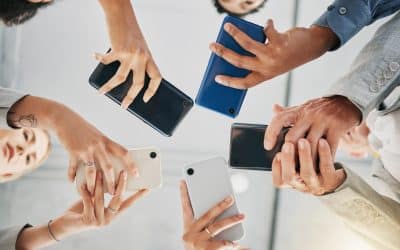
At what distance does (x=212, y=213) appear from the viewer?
0.74 meters

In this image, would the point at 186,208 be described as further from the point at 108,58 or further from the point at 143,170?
the point at 108,58

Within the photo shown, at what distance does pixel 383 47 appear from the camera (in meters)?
0.67

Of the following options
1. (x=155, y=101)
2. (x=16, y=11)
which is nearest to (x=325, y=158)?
(x=155, y=101)

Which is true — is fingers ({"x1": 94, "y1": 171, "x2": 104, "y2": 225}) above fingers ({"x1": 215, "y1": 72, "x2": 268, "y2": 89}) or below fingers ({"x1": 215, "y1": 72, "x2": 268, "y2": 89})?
below

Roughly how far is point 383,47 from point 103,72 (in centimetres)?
37

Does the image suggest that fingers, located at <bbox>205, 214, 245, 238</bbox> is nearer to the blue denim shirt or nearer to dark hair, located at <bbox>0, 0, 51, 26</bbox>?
the blue denim shirt

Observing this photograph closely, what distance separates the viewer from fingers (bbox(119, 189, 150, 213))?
769 mm

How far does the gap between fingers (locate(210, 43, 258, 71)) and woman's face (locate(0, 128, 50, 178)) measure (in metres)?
0.27

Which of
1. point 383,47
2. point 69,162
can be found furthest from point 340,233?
point 69,162

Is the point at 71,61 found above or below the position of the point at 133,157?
above

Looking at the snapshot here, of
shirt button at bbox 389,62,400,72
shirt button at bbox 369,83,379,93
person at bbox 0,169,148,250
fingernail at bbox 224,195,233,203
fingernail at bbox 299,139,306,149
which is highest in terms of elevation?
shirt button at bbox 389,62,400,72

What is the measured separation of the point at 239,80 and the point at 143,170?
185 mm

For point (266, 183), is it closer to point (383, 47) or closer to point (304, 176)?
point (304, 176)

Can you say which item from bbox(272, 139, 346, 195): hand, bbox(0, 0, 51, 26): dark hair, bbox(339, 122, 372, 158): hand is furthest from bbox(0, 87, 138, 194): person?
bbox(339, 122, 372, 158): hand
